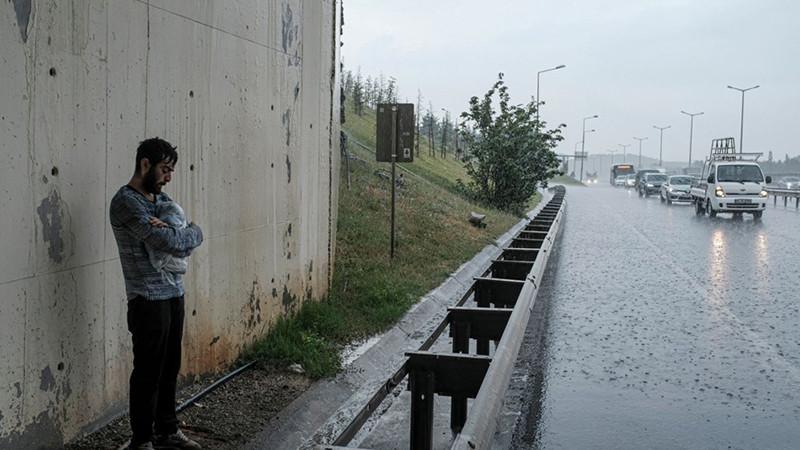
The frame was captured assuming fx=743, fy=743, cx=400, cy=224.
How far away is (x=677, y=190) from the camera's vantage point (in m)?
39.8

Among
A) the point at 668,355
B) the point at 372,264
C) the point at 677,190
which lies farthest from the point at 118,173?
the point at 677,190

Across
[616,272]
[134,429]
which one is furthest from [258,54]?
[616,272]

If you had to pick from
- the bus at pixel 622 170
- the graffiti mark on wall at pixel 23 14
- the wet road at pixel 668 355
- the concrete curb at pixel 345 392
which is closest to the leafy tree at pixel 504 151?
the wet road at pixel 668 355

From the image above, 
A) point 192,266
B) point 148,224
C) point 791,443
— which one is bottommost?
point 791,443

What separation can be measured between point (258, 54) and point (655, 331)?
5.20 metres

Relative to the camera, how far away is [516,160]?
84.7 feet

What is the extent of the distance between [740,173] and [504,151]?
9.38 meters

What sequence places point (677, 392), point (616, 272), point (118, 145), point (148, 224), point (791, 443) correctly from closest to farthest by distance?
point (148, 224), point (118, 145), point (791, 443), point (677, 392), point (616, 272)

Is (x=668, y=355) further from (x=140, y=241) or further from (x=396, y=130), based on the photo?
(x=396, y=130)

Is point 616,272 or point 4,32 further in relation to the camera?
point 616,272

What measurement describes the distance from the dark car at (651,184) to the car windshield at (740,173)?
812 inches

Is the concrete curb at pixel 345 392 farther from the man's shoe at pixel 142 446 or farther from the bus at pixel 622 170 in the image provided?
the bus at pixel 622 170

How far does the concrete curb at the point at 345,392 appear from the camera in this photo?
4668mm

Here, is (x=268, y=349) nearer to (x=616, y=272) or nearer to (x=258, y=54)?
(x=258, y=54)
